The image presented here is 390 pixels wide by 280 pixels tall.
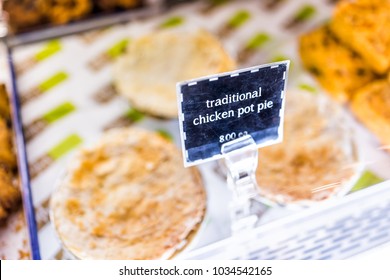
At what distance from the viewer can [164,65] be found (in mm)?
2574

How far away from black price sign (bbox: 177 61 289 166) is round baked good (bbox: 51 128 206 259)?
43cm

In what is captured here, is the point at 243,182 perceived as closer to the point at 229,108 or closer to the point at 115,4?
the point at 229,108

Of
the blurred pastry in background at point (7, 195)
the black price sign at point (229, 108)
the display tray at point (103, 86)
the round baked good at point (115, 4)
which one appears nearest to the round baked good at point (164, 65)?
the display tray at point (103, 86)

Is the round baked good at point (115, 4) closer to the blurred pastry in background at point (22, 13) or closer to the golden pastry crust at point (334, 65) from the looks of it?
the blurred pastry in background at point (22, 13)

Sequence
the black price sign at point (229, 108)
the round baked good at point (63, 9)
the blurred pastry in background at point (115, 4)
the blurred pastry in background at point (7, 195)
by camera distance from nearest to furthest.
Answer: the black price sign at point (229, 108)
the blurred pastry in background at point (7, 195)
the round baked good at point (63, 9)
the blurred pastry in background at point (115, 4)

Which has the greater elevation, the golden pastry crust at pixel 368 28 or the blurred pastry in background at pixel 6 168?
the golden pastry crust at pixel 368 28

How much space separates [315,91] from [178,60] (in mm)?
696

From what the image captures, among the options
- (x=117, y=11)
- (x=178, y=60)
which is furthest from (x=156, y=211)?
(x=117, y=11)

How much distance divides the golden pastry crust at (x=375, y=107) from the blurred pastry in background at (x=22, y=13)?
5.56 ft

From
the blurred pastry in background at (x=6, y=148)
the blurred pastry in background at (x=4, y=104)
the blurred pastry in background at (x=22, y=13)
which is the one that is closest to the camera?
the blurred pastry in background at (x=6, y=148)

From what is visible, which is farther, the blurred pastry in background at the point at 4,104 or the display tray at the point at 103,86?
the blurred pastry in background at the point at 4,104

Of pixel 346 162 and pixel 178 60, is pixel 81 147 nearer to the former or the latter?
pixel 178 60

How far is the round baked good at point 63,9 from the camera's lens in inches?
109

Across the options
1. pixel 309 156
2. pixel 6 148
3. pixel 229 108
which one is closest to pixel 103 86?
pixel 6 148
